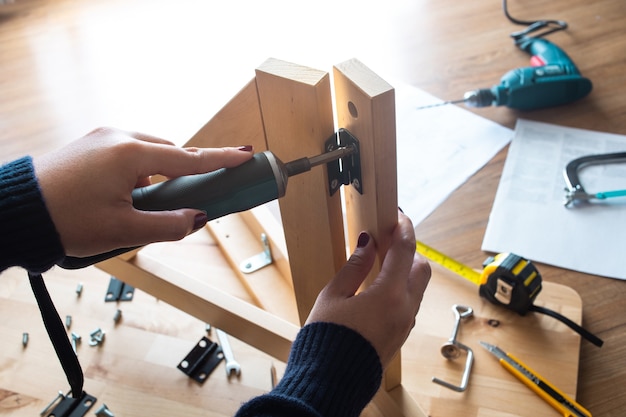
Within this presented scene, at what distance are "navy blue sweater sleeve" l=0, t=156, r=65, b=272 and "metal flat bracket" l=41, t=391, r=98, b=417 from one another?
338 mm

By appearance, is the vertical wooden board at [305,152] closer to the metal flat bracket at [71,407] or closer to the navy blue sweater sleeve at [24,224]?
the navy blue sweater sleeve at [24,224]

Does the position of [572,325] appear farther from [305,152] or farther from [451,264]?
[305,152]

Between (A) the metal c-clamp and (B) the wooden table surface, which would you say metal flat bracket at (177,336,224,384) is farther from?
(A) the metal c-clamp

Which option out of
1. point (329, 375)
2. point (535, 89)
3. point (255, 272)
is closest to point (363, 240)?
point (329, 375)

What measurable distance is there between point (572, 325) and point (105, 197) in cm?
59

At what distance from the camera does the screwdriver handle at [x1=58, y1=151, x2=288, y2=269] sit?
0.46 m

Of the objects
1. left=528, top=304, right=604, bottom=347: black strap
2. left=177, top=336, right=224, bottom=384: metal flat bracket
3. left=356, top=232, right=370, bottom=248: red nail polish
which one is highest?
left=356, top=232, right=370, bottom=248: red nail polish

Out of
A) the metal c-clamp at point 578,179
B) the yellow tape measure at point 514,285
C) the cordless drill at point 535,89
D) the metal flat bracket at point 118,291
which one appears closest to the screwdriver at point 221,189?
the yellow tape measure at point 514,285

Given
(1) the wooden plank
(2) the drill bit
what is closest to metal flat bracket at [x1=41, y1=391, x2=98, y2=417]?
(1) the wooden plank

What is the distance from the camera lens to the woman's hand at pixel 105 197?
1.46 feet

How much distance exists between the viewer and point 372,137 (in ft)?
1.53

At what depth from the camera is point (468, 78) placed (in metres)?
1.15

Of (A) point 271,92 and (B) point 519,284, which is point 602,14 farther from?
(A) point 271,92

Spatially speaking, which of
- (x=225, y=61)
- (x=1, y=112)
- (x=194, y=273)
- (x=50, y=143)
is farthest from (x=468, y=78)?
(x=1, y=112)
